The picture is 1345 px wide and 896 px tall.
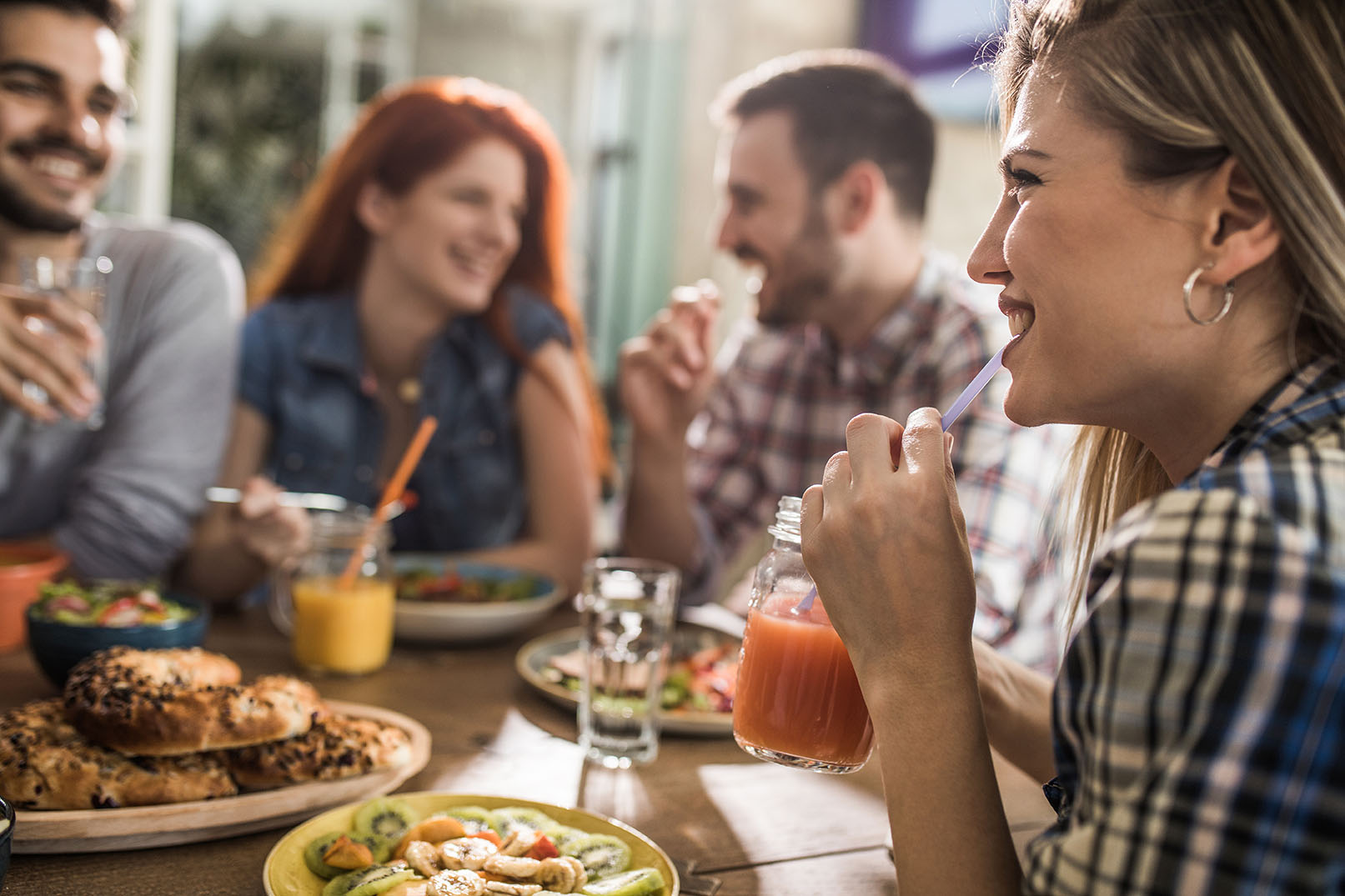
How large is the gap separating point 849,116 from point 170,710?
198cm

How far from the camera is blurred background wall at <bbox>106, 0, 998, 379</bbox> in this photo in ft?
14.1

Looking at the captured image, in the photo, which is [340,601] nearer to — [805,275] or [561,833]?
[561,833]

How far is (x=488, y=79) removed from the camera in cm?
491

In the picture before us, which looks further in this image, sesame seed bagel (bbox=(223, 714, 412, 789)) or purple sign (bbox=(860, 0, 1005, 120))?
purple sign (bbox=(860, 0, 1005, 120))

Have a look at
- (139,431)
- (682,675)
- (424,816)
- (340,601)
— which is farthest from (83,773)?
(139,431)

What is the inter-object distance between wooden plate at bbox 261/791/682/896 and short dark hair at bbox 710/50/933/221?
1.78 metres

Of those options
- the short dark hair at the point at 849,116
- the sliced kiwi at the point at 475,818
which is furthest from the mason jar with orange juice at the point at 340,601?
the short dark hair at the point at 849,116

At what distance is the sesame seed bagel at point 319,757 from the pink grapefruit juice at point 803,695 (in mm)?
398

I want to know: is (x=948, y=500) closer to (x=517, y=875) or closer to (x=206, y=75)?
(x=517, y=875)

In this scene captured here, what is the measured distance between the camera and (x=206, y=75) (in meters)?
4.82

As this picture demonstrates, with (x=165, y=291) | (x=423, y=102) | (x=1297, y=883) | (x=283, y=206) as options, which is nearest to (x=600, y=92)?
(x=283, y=206)

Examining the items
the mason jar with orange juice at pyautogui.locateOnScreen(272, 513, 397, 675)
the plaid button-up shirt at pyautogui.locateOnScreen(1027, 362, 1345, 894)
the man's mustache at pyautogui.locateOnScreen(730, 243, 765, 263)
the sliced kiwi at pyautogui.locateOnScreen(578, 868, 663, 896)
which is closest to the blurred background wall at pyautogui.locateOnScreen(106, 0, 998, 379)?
the man's mustache at pyautogui.locateOnScreen(730, 243, 765, 263)

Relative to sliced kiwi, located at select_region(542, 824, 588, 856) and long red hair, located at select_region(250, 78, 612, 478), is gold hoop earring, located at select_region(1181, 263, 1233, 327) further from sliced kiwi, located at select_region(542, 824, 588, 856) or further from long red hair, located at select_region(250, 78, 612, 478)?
long red hair, located at select_region(250, 78, 612, 478)

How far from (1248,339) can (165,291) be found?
87.3 inches
